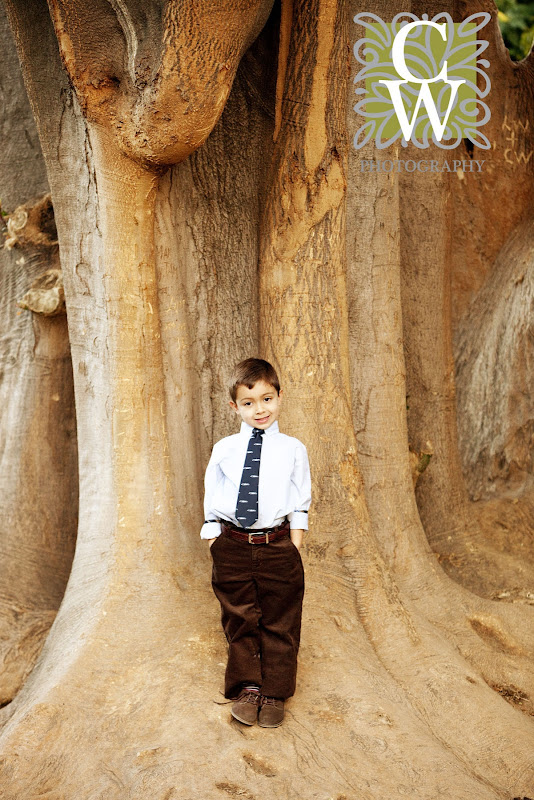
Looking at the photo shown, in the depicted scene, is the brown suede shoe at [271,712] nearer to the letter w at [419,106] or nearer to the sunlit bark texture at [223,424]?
the sunlit bark texture at [223,424]

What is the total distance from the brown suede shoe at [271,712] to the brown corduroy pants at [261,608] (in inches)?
1.2

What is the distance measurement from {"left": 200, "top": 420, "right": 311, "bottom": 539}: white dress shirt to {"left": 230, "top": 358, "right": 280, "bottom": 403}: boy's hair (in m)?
0.18

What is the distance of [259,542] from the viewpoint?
3146 mm

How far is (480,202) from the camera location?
21.2ft

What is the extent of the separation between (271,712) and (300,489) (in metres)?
0.87

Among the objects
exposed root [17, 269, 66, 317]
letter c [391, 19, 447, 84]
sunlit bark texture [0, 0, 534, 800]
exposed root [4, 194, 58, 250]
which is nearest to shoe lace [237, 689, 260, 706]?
sunlit bark texture [0, 0, 534, 800]

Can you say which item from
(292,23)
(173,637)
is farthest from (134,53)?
(173,637)

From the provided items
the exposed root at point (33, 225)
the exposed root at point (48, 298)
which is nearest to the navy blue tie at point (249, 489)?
the exposed root at point (48, 298)

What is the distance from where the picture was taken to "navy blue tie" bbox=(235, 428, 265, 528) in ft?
10.1

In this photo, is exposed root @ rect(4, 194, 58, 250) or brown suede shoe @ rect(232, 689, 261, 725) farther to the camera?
exposed root @ rect(4, 194, 58, 250)

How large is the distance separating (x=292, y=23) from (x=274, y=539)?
2.50 meters

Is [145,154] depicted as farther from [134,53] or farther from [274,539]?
[274,539]

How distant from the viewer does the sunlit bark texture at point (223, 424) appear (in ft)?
10.4
